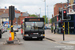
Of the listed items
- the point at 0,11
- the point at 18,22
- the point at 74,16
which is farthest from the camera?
the point at 0,11

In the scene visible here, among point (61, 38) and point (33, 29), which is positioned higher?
point (33, 29)

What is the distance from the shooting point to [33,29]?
22.3 m

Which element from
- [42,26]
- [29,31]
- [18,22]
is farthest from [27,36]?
[18,22]

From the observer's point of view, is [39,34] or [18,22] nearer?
[39,34]

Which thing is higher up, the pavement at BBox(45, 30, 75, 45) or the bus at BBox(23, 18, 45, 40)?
the bus at BBox(23, 18, 45, 40)

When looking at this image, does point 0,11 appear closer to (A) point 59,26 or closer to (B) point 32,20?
(A) point 59,26

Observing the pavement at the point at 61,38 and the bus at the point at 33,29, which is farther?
the bus at the point at 33,29

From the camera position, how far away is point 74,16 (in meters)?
36.1

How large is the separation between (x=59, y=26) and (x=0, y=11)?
13412 centimetres

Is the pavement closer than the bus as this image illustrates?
Yes

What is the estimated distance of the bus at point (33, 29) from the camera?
22234 mm

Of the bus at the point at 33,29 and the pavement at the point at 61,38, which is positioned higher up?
the bus at the point at 33,29

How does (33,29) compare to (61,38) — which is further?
(61,38)

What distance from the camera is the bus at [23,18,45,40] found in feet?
72.9
